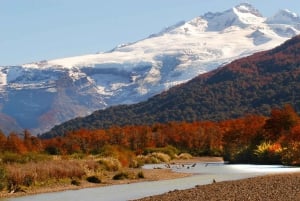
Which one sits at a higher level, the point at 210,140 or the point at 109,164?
the point at 109,164

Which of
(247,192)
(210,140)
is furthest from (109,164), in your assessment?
(210,140)

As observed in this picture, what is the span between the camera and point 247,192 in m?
36.2

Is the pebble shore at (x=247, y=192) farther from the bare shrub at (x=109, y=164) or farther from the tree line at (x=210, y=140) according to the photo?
the tree line at (x=210, y=140)

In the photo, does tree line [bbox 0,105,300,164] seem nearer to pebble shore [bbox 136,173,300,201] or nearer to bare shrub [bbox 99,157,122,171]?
bare shrub [bbox 99,157,122,171]

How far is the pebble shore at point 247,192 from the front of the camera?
3350 centimetres

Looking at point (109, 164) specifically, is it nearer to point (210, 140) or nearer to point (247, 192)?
point (247, 192)

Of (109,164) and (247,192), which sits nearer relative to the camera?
(247,192)

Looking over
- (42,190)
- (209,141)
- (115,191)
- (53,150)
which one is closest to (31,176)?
(42,190)

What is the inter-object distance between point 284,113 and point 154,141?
155ft

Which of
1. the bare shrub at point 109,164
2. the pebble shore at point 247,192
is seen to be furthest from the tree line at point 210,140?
the pebble shore at point 247,192

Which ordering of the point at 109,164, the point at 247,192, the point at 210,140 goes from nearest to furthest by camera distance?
the point at 247,192 → the point at 109,164 → the point at 210,140

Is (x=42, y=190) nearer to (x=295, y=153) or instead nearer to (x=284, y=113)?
(x=295, y=153)

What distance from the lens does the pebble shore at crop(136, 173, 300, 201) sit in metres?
33.5

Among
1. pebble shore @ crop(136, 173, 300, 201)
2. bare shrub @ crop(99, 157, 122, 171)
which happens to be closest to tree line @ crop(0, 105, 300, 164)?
bare shrub @ crop(99, 157, 122, 171)
